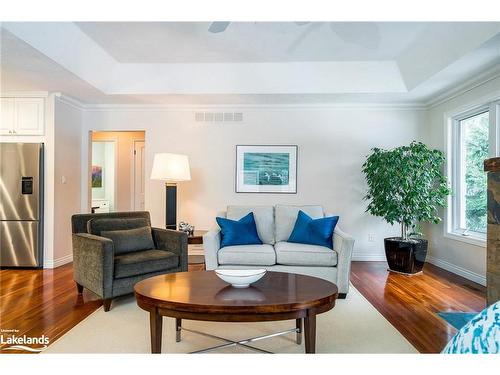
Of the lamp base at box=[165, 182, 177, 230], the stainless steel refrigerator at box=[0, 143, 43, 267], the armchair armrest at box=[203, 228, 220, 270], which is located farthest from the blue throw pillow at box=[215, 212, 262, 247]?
the stainless steel refrigerator at box=[0, 143, 43, 267]

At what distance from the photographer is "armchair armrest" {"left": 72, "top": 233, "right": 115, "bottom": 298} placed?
290cm

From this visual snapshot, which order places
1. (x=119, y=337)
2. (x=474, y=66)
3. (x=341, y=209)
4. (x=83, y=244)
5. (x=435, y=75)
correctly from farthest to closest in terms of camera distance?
(x=341, y=209)
(x=435, y=75)
(x=474, y=66)
(x=83, y=244)
(x=119, y=337)

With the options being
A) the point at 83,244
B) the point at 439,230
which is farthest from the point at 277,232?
the point at 439,230

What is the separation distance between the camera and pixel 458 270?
4285mm

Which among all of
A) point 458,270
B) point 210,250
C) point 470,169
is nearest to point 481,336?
point 210,250

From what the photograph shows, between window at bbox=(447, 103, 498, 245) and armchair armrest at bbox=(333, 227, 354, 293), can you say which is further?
window at bbox=(447, 103, 498, 245)

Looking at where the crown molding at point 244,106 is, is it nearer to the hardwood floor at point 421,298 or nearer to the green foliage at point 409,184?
the green foliage at point 409,184

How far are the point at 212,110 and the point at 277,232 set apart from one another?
229 cm

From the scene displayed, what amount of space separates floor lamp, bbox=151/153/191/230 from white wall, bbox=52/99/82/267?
1558 mm

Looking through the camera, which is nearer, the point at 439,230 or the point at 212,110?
the point at 439,230

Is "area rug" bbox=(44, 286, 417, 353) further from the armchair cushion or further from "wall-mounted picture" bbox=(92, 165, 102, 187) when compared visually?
"wall-mounted picture" bbox=(92, 165, 102, 187)

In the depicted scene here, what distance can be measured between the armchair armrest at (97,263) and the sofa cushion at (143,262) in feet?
0.32

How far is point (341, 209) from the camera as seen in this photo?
521 cm
